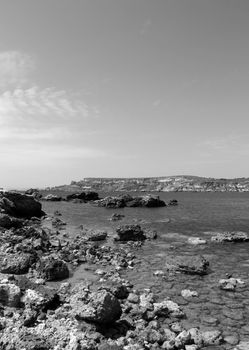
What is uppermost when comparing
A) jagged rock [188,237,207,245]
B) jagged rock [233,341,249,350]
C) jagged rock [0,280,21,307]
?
jagged rock [0,280,21,307]

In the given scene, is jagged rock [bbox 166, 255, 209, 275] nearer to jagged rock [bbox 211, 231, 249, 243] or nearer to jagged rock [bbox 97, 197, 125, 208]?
jagged rock [bbox 211, 231, 249, 243]

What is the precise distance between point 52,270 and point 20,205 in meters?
46.4

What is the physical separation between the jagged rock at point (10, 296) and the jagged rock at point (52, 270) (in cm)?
624

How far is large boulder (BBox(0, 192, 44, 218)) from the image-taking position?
2512 inches

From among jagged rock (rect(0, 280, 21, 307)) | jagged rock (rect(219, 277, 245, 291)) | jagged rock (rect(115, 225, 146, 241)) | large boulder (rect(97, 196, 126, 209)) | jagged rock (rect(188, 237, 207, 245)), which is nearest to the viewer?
jagged rock (rect(0, 280, 21, 307))

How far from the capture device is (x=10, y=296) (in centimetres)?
1702

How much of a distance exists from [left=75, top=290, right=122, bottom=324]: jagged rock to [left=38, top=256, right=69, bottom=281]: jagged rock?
27.8 ft

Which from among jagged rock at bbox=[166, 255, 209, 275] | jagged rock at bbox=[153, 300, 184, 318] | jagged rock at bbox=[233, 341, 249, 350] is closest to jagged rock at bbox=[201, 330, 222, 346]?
jagged rock at bbox=[233, 341, 249, 350]

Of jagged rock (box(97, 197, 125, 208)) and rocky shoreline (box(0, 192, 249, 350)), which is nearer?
rocky shoreline (box(0, 192, 249, 350))

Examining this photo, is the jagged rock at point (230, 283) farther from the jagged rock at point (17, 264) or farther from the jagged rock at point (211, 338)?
the jagged rock at point (17, 264)

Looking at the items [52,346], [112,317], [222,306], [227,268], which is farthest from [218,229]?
[52,346]

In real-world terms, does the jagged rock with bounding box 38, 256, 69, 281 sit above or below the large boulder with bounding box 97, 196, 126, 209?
above

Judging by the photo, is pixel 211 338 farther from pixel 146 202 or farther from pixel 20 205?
pixel 146 202

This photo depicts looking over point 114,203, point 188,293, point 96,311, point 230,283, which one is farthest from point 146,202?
point 96,311
